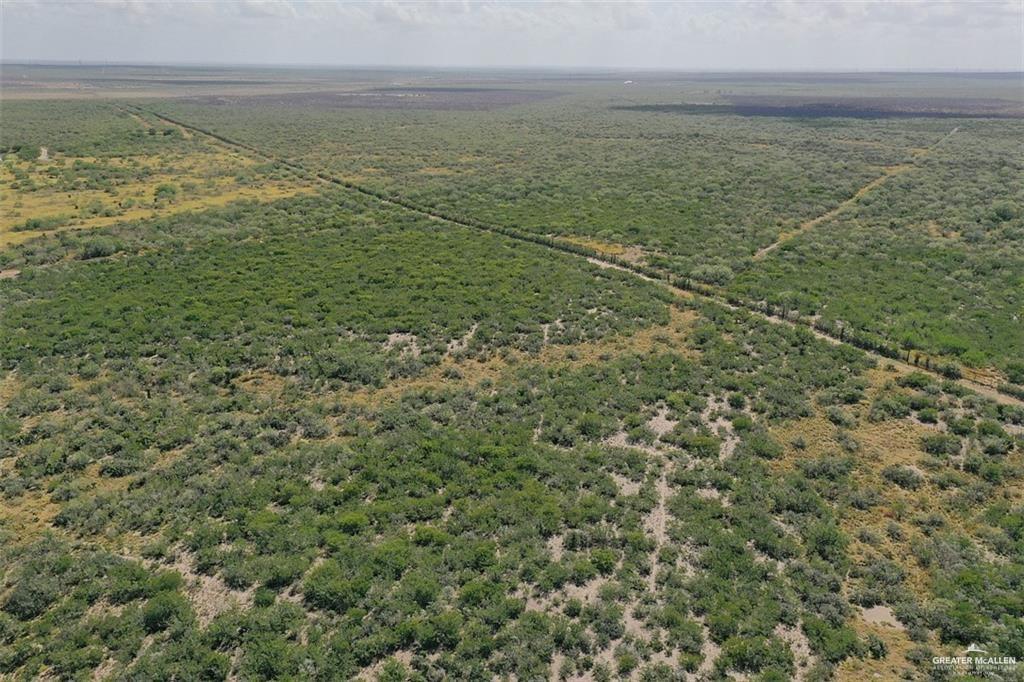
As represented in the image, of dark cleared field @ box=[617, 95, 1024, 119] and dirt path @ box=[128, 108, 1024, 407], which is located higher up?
dark cleared field @ box=[617, 95, 1024, 119]

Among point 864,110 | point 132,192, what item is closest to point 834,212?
point 132,192

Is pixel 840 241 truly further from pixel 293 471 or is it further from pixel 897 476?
pixel 293 471

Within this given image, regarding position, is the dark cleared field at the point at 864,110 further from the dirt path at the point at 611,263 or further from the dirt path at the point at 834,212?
the dirt path at the point at 611,263

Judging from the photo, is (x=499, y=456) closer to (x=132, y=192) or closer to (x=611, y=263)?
(x=611, y=263)

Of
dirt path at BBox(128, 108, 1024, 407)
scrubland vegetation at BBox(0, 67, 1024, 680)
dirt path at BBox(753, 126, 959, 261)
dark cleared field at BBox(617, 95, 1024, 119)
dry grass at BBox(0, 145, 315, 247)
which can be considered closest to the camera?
scrubland vegetation at BBox(0, 67, 1024, 680)

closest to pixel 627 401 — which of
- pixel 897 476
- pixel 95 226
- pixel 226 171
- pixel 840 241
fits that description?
pixel 897 476

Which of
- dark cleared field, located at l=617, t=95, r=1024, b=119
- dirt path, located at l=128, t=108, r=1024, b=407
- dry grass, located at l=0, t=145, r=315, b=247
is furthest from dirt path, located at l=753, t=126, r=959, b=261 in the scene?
dark cleared field, located at l=617, t=95, r=1024, b=119

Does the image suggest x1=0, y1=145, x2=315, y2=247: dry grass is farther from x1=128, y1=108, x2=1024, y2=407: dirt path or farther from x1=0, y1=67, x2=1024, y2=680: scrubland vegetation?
x1=128, y1=108, x2=1024, y2=407: dirt path

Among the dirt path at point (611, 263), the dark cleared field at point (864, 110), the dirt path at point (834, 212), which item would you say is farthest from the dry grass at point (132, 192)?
the dark cleared field at point (864, 110)
